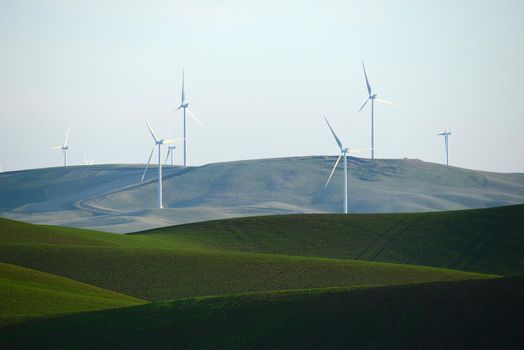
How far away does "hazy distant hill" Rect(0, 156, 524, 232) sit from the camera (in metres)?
129

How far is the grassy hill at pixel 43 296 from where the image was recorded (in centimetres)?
2738

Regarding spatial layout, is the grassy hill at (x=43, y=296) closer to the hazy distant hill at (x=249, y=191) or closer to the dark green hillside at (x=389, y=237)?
the dark green hillside at (x=389, y=237)

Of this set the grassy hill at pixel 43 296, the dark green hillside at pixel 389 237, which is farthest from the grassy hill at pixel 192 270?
the dark green hillside at pixel 389 237

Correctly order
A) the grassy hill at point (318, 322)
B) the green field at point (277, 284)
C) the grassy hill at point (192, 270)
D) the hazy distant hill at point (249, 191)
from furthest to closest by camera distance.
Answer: the hazy distant hill at point (249, 191), the grassy hill at point (192, 270), the green field at point (277, 284), the grassy hill at point (318, 322)

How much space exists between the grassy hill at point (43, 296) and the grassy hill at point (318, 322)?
2.11 metres

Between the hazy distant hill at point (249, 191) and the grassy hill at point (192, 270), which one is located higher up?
the hazy distant hill at point (249, 191)

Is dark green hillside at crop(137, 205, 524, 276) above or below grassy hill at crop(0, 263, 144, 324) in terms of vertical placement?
above

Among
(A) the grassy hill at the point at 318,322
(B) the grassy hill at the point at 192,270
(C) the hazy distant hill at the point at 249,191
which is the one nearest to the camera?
(A) the grassy hill at the point at 318,322

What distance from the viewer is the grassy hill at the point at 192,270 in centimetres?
3438

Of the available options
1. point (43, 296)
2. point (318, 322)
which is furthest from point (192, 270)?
point (318, 322)

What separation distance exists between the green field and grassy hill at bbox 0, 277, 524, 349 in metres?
0.05

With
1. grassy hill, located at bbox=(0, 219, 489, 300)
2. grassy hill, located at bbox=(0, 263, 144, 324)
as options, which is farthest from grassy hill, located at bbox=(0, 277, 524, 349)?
grassy hill, located at bbox=(0, 219, 489, 300)

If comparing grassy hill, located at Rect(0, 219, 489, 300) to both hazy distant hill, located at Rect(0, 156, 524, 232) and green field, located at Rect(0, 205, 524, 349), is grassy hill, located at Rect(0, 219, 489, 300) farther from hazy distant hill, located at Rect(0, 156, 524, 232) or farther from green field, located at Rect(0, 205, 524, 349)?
hazy distant hill, located at Rect(0, 156, 524, 232)

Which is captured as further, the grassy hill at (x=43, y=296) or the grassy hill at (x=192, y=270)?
the grassy hill at (x=192, y=270)
